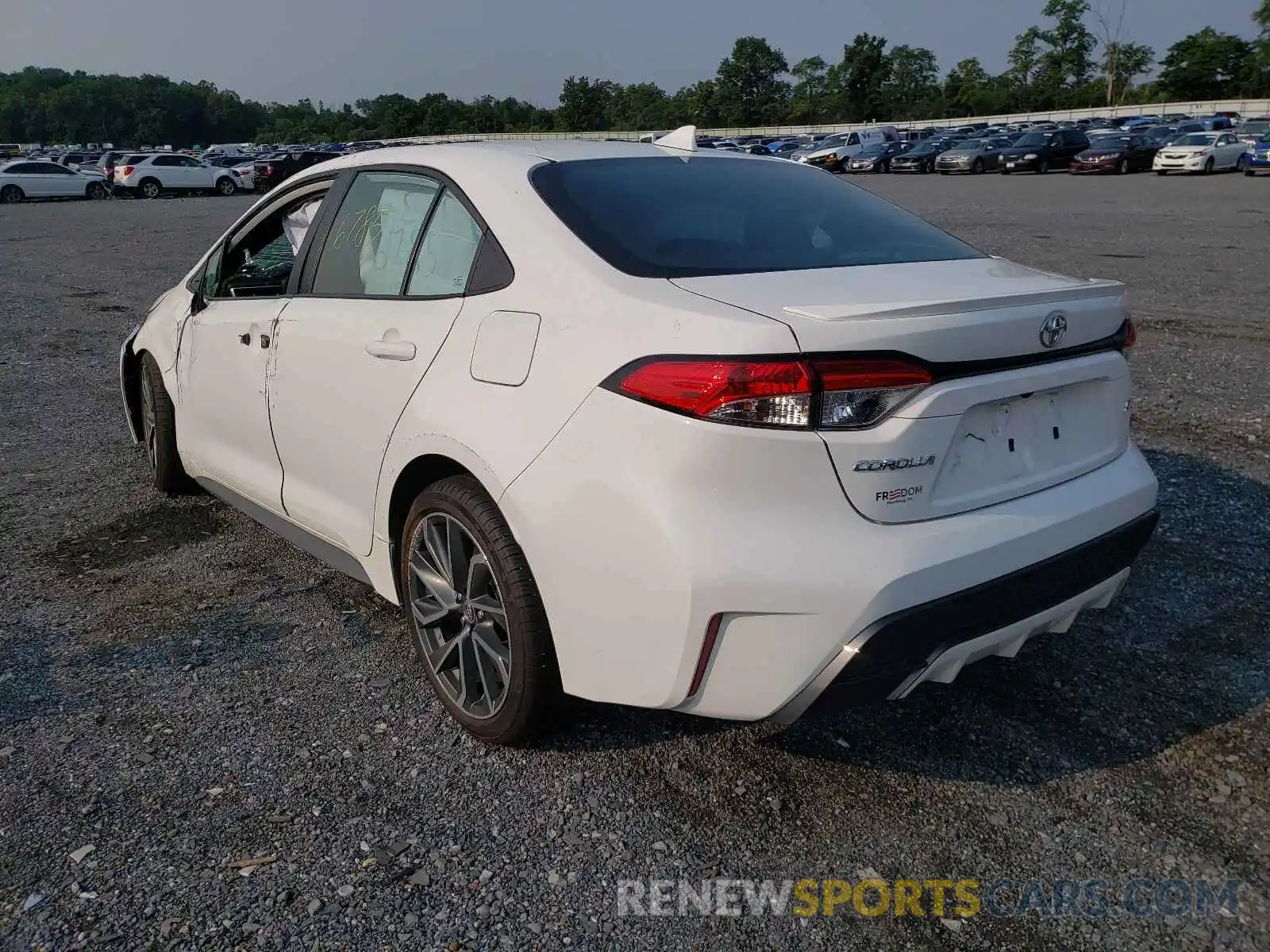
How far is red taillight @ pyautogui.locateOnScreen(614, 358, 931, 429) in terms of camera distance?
7.47ft

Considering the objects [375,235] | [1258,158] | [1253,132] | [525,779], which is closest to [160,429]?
[375,235]

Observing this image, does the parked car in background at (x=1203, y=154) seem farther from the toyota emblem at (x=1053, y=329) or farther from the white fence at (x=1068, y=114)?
the white fence at (x=1068, y=114)

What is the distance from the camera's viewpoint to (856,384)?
229 cm

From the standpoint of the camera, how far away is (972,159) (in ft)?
131

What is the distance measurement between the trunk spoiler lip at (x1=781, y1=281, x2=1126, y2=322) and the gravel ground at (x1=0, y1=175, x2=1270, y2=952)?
1.28 meters

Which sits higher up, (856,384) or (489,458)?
(856,384)

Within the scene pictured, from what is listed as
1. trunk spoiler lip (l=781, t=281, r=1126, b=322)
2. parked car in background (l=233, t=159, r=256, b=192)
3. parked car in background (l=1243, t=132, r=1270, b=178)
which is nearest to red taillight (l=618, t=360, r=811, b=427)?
trunk spoiler lip (l=781, t=281, r=1126, b=322)

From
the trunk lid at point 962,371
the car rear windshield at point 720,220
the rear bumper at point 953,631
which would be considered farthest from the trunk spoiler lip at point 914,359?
the rear bumper at point 953,631

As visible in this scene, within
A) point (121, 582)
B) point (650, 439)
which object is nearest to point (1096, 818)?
point (650, 439)

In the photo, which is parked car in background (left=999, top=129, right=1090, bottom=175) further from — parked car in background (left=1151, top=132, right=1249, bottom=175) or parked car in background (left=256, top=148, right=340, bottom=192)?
parked car in background (left=256, top=148, right=340, bottom=192)

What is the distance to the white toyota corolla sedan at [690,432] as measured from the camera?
7.56 feet

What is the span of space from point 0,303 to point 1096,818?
13.4 metres

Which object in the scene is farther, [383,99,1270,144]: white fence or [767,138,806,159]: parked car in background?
[383,99,1270,144]: white fence

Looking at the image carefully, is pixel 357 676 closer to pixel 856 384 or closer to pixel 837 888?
pixel 837 888
